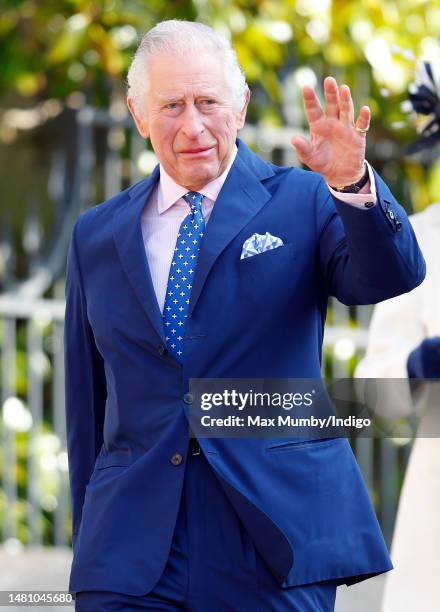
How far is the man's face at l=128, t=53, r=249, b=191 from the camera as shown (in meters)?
2.64

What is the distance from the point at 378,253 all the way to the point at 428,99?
1482 millimetres

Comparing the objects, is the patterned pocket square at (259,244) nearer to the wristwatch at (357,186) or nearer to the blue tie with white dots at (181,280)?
the blue tie with white dots at (181,280)

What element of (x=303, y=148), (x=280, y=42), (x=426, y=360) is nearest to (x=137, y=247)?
(x=303, y=148)

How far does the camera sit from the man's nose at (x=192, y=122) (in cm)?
263

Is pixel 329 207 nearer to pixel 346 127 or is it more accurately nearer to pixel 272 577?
pixel 346 127

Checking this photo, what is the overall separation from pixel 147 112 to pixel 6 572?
2.78m

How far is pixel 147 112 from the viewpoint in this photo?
2766mm

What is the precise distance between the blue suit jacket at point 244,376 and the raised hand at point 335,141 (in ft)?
0.20

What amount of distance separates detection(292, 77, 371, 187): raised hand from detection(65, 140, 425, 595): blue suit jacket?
6 centimetres

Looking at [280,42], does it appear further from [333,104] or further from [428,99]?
[333,104]

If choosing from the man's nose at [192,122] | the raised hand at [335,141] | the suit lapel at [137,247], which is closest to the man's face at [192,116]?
the man's nose at [192,122]

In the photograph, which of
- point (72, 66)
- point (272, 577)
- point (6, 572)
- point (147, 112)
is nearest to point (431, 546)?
point (272, 577)

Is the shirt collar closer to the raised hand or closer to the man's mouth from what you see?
the man's mouth

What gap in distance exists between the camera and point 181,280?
2643 mm
